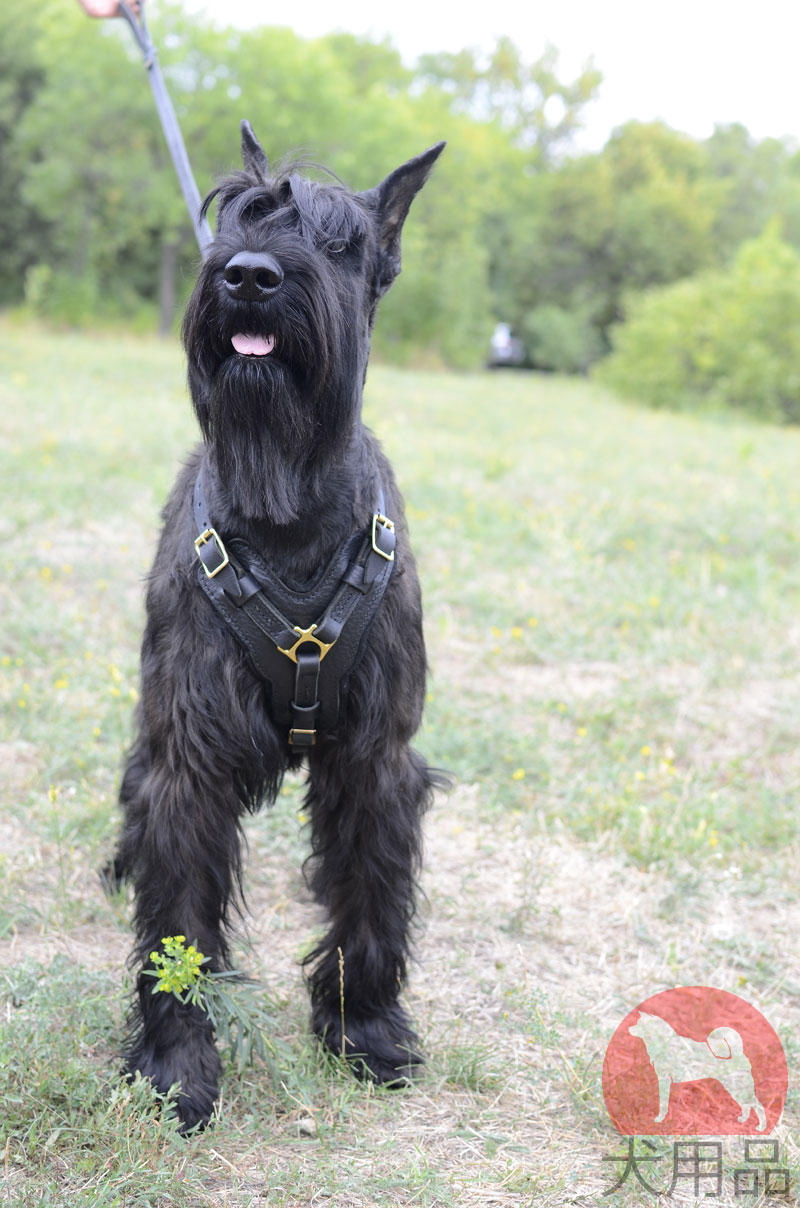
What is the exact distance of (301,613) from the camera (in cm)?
239

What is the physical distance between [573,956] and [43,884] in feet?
5.46

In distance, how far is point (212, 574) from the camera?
2.35 metres

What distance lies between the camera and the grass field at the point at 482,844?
7.80 ft

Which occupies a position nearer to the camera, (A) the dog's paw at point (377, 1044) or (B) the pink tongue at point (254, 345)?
(B) the pink tongue at point (254, 345)

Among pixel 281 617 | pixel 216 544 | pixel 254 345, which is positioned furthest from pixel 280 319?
pixel 281 617

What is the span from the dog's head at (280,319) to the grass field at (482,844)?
4.69 ft

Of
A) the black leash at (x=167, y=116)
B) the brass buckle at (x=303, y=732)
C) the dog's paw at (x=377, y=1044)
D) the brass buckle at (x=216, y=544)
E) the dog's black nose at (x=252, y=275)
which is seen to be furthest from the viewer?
the black leash at (x=167, y=116)

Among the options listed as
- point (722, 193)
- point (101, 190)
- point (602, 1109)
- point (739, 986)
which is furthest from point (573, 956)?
point (722, 193)

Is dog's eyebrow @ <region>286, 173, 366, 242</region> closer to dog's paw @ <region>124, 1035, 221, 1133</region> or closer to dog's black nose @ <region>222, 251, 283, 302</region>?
dog's black nose @ <region>222, 251, 283, 302</region>

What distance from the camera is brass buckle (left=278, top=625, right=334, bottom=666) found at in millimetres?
2354

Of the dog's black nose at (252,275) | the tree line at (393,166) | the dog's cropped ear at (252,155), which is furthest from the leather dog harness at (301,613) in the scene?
the tree line at (393,166)

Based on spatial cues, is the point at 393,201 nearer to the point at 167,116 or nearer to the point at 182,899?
the point at 167,116

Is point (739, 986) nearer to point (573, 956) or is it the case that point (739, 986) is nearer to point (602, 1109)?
point (573, 956)

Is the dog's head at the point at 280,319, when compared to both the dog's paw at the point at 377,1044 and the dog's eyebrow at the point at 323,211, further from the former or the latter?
the dog's paw at the point at 377,1044
